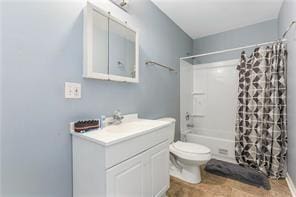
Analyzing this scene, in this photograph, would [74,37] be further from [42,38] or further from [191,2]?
[191,2]

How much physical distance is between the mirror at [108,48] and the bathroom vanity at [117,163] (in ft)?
1.74

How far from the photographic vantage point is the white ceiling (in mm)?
2068

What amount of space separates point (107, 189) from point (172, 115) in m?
1.74

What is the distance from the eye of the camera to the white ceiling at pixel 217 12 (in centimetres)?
207

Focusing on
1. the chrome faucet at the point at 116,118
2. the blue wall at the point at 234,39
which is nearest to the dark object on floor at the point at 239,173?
the chrome faucet at the point at 116,118

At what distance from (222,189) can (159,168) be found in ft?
3.02

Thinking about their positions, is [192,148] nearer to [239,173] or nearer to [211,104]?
[239,173]

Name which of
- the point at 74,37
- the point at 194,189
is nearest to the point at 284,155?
the point at 194,189

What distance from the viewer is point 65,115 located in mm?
1160

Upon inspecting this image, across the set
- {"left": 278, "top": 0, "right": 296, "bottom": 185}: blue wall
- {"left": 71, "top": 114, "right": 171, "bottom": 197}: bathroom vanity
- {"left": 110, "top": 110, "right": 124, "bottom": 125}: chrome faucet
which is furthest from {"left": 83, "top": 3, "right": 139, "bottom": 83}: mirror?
{"left": 278, "top": 0, "right": 296, "bottom": 185}: blue wall

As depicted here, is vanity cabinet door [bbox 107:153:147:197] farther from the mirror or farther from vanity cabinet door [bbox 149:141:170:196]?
the mirror

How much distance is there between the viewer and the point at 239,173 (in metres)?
2.10

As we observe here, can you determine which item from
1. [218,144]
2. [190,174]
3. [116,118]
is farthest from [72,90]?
[218,144]

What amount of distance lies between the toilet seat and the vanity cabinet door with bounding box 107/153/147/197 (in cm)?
80
